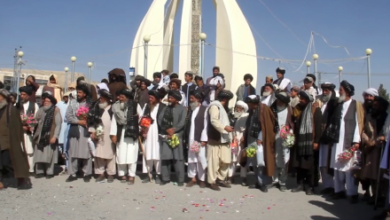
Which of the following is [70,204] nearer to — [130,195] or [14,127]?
[130,195]

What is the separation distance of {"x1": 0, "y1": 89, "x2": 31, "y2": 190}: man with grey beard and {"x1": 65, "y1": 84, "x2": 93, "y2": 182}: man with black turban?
750 mm

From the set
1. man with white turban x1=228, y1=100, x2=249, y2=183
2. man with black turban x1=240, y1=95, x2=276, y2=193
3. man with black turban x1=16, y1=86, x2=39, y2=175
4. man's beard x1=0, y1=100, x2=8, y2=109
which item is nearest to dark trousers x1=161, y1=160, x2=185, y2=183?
man with white turban x1=228, y1=100, x2=249, y2=183

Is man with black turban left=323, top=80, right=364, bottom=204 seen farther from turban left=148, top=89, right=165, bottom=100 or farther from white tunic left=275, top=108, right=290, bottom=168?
turban left=148, top=89, right=165, bottom=100

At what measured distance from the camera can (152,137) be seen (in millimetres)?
6227

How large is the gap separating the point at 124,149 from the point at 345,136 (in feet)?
10.5

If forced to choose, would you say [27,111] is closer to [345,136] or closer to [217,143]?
[217,143]

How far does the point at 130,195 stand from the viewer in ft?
17.4

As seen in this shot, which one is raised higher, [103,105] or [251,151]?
[103,105]

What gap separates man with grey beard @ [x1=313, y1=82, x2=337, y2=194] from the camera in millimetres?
5518

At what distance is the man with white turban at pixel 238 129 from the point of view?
6.28 meters

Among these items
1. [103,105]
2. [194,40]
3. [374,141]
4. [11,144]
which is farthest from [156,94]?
[194,40]

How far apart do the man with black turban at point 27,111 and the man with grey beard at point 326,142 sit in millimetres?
4544

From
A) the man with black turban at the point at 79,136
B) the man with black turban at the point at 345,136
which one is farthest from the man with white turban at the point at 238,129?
the man with black turban at the point at 79,136

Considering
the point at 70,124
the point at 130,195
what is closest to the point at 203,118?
the point at 130,195
